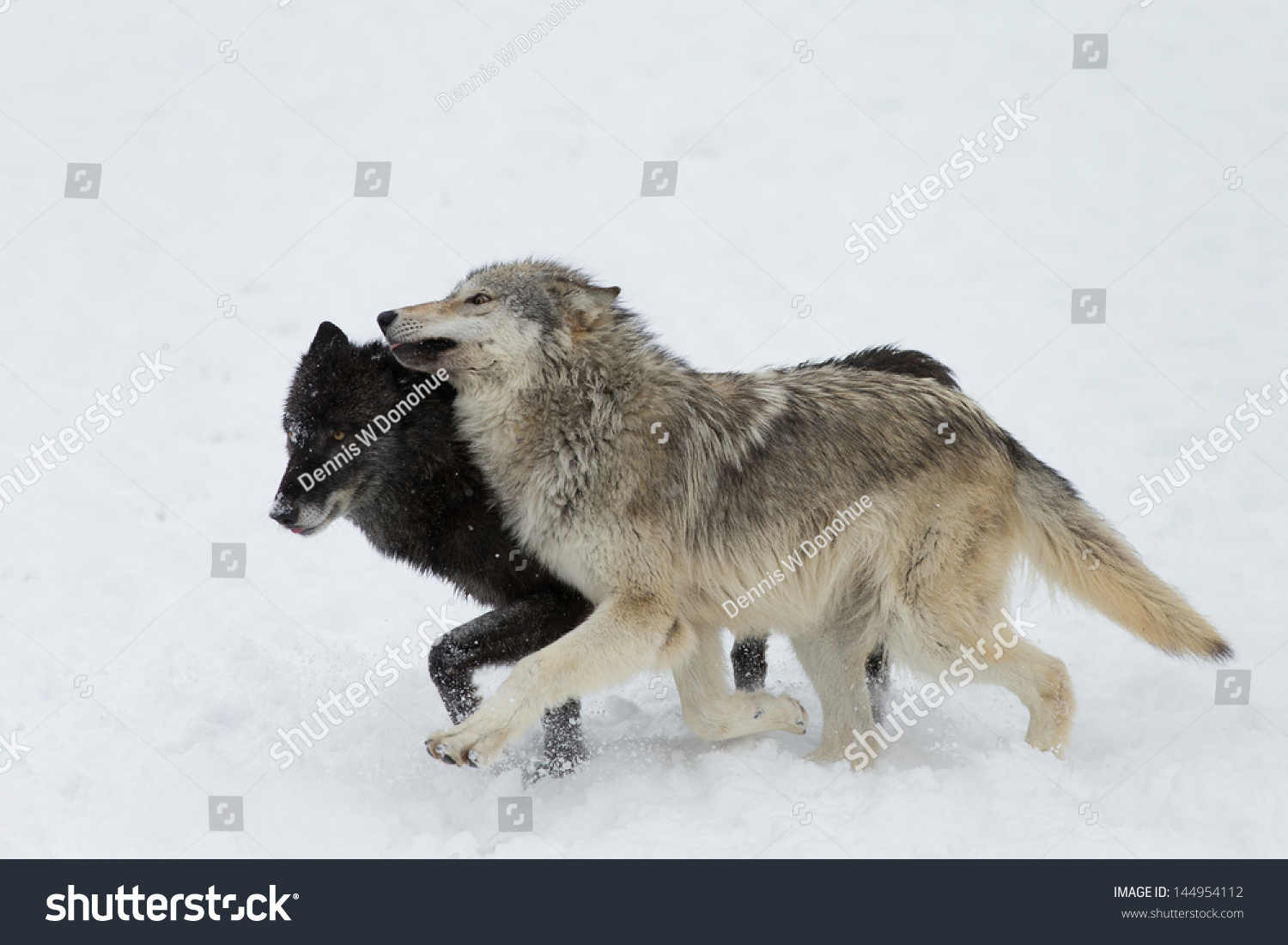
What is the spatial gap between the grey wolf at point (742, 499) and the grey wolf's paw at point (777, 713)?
0.6 inches

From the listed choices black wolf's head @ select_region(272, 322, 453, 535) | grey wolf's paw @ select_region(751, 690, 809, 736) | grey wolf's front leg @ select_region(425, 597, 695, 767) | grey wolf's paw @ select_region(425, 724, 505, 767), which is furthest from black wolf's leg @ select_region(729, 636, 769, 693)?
grey wolf's paw @ select_region(425, 724, 505, 767)

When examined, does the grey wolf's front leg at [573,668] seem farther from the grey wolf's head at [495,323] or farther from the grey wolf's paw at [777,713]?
the grey wolf's head at [495,323]

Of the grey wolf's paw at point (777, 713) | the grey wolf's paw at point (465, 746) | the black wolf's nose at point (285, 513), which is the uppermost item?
the black wolf's nose at point (285, 513)

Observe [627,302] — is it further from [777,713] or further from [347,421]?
[777,713]

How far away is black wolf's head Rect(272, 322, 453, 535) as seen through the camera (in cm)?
512

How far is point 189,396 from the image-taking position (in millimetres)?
9156

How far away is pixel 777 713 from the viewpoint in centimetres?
550

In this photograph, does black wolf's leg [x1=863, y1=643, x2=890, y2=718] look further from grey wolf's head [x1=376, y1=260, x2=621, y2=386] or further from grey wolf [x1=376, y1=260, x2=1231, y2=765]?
grey wolf's head [x1=376, y1=260, x2=621, y2=386]

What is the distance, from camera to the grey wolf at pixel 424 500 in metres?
5.12

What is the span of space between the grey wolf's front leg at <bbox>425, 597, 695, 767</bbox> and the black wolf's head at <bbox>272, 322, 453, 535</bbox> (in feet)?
3.98

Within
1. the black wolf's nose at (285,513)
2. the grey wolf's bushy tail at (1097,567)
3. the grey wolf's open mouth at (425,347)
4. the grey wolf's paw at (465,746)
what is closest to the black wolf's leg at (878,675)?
the grey wolf's bushy tail at (1097,567)

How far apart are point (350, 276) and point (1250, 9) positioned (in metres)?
10.1

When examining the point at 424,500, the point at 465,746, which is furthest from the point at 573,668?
the point at 424,500

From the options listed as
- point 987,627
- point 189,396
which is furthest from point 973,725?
point 189,396
